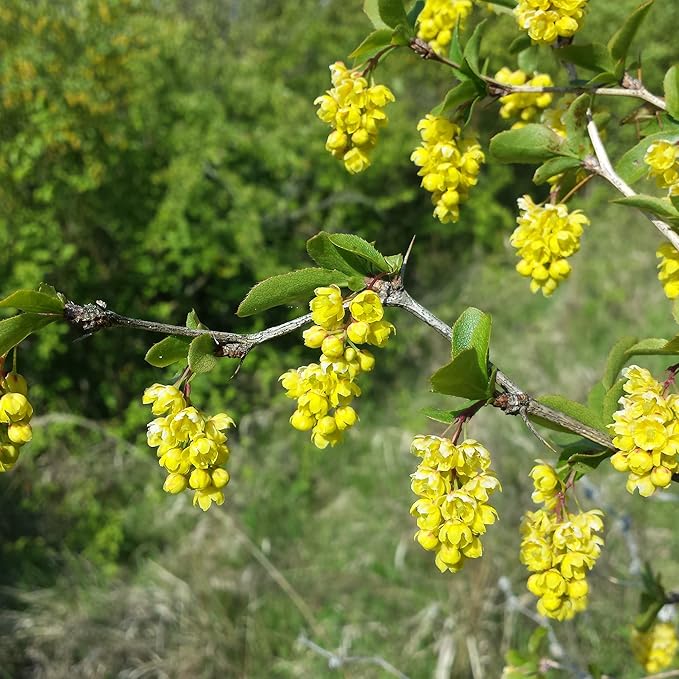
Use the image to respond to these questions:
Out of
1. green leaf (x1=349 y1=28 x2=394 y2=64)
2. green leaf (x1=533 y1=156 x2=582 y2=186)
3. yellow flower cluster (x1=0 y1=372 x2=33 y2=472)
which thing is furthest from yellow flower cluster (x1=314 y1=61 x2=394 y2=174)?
yellow flower cluster (x1=0 y1=372 x2=33 y2=472)

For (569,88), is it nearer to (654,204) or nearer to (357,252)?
(654,204)

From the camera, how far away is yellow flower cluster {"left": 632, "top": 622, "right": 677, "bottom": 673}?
1546 mm

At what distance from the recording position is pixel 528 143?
3.30 ft

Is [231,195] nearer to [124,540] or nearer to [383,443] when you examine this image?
[383,443]

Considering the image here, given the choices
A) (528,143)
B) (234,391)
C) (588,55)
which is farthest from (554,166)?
(234,391)

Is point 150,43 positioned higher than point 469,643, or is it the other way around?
point 150,43

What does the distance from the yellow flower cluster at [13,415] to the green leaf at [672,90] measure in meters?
0.92

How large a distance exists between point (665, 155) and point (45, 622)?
10.7ft

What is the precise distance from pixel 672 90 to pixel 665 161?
0.10 metres

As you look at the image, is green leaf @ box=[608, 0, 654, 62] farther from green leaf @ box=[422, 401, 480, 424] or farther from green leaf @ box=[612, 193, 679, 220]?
green leaf @ box=[422, 401, 480, 424]

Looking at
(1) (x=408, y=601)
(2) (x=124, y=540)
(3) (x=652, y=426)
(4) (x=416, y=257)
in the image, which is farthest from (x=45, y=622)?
(4) (x=416, y=257)

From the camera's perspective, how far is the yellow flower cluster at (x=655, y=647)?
155 centimetres

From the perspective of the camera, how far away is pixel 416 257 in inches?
258

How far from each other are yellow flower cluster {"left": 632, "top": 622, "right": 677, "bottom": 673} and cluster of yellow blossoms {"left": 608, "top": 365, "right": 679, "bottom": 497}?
944 mm
